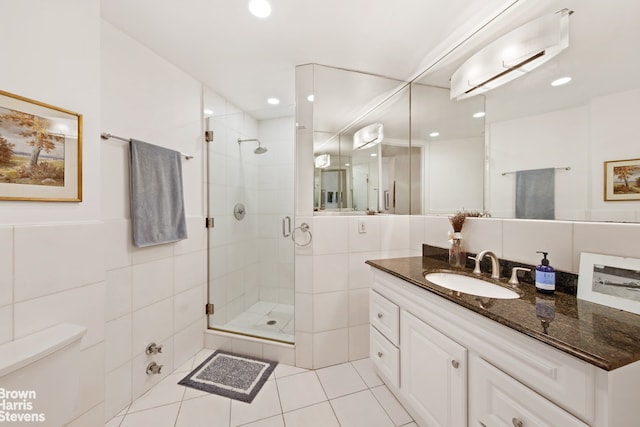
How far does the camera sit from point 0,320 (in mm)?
919

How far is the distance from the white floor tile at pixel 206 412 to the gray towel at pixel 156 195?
1.07 meters

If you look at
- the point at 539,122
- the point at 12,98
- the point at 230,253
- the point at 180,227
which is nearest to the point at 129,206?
the point at 180,227

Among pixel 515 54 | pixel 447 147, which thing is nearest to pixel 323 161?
pixel 447 147

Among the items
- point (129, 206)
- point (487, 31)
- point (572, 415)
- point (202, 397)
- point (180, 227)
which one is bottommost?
point (202, 397)

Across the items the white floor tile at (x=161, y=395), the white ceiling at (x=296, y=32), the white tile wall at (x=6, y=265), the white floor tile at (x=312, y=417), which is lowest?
the white floor tile at (x=312, y=417)

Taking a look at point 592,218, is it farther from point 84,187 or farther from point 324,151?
point 84,187

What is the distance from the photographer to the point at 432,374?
3.93 ft

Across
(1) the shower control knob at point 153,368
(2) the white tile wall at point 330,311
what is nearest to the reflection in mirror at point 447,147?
(2) the white tile wall at point 330,311

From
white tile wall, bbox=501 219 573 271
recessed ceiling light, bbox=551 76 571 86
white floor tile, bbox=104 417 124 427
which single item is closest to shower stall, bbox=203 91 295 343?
white floor tile, bbox=104 417 124 427

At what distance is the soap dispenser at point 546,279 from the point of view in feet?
3.61

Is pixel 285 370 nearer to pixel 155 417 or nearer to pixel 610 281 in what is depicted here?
pixel 155 417

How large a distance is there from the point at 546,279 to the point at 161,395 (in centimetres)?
237

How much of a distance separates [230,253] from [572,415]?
2.46 meters

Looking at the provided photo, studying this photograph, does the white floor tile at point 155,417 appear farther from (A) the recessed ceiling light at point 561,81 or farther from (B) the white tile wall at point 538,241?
(A) the recessed ceiling light at point 561,81
